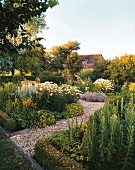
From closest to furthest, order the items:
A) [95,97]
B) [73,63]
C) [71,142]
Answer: [71,142] < [95,97] < [73,63]

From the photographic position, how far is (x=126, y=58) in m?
17.5

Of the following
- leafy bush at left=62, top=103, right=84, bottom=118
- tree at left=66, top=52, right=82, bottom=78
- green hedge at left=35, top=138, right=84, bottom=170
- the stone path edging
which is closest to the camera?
green hedge at left=35, top=138, right=84, bottom=170

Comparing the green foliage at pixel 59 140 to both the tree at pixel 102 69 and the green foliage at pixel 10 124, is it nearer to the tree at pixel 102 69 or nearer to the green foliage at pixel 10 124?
the green foliage at pixel 10 124

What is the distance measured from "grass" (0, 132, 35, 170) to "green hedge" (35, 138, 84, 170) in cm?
28

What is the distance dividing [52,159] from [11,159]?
3.78 ft

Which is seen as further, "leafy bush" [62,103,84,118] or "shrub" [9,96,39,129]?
→ "leafy bush" [62,103,84,118]

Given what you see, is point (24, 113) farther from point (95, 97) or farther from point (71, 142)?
point (95, 97)

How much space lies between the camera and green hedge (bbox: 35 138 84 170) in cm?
302

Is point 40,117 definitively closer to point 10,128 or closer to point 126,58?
point 10,128

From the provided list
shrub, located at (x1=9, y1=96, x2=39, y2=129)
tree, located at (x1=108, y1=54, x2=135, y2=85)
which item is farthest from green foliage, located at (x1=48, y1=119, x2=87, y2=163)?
tree, located at (x1=108, y1=54, x2=135, y2=85)

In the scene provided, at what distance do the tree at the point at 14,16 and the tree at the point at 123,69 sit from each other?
1653 centimetres

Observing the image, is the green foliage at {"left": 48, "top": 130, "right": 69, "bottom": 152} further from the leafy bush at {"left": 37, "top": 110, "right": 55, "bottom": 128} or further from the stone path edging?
the leafy bush at {"left": 37, "top": 110, "right": 55, "bottom": 128}

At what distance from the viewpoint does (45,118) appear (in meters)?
6.08

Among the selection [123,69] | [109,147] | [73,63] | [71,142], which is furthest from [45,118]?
[73,63]
